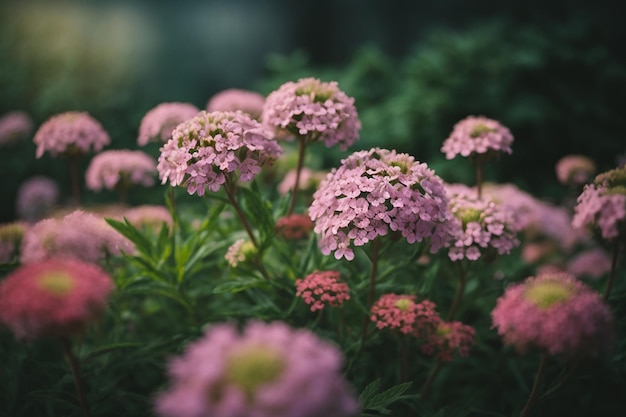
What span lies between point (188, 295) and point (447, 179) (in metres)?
3.33

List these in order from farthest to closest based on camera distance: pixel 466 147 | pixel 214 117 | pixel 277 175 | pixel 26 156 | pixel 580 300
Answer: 1. pixel 26 156
2. pixel 277 175
3. pixel 466 147
4. pixel 214 117
5. pixel 580 300

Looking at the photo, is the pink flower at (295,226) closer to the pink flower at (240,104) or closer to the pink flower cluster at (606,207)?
the pink flower at (240,104)

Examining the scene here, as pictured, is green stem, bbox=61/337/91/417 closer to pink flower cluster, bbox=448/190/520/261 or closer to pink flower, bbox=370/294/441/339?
pink flower, bbox=370/294/441/339

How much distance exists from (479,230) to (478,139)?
537mm

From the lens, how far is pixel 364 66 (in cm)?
634

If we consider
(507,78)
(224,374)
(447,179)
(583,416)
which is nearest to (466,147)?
(583,416)

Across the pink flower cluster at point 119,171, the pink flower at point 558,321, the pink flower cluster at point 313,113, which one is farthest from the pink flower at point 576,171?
the pink flower cluster at point 119,171

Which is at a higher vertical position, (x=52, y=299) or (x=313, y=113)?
(x=313, y=113)

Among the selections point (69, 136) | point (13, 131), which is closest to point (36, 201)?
point (13, 131)

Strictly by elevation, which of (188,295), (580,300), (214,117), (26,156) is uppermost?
(26,156)

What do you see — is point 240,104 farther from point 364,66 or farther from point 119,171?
point 364,66

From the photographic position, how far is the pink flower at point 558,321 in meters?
1.47

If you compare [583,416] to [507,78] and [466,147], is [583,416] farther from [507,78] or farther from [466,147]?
[507,78]

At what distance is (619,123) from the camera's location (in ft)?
17.5
